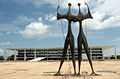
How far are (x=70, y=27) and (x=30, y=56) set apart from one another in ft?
288

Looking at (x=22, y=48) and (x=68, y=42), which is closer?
(x=68, y=42)

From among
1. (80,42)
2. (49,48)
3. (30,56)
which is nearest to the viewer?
(80,42)

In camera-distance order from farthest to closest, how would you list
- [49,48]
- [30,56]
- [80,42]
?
[30,56]
[49,48]
[80,42]

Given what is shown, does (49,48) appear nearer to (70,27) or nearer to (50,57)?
(50,57)

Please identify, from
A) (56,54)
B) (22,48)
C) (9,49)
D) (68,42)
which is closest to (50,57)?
(56,54)

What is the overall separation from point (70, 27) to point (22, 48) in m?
84.7

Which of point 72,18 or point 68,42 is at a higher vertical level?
point 72,18

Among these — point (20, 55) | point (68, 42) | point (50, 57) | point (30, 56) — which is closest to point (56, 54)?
point (50, 57)

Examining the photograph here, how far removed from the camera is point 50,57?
90.9 metres

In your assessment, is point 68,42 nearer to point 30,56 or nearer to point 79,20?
point 79,20

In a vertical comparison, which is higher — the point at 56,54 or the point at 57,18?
the point at 57,18

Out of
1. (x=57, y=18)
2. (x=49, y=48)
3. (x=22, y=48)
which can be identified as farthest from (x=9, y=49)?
(x=57, y=18)

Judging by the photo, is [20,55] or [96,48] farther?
[20,55]

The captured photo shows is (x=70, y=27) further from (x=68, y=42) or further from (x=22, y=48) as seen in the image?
(x=22, y=48)
